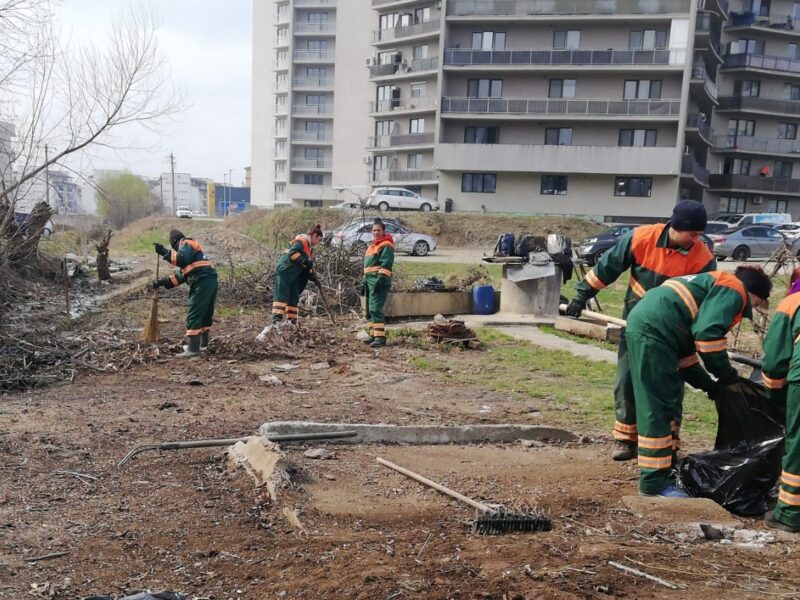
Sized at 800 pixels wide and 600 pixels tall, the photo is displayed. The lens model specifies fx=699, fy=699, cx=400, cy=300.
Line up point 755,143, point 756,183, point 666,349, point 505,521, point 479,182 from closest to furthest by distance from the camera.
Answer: point 505,521 → point 666,349 → point 479,182 → point 756,183 → point 755,143

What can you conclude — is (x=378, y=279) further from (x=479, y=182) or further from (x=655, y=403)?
(x=479, y=182)

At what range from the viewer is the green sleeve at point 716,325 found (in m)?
4.06

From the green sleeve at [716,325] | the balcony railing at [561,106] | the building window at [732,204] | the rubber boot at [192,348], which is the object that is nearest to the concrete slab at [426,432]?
the green sleeve at [716,325]

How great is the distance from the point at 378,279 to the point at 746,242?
63.0 ft

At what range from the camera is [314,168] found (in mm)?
60625

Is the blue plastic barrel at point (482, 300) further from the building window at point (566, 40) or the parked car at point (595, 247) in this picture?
the building window at point (566, 40)

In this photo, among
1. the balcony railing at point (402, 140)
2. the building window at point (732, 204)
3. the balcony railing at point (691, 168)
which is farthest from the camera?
the building window at point (732, 204)

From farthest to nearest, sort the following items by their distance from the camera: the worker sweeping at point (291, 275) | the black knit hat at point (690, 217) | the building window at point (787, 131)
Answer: the building window at point (787, 131) → the worker sweeping at point (291, 275) → the black knit hat at point (690, 217)

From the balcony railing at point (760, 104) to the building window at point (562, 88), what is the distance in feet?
42.5

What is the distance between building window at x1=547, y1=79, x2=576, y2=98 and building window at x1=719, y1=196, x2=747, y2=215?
15.0 metres

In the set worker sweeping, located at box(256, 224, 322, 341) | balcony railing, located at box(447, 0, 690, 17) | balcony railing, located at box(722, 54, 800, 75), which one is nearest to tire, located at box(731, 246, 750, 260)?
balcony railing, located at box(447, 0, 690, 17)

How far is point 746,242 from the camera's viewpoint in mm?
24875

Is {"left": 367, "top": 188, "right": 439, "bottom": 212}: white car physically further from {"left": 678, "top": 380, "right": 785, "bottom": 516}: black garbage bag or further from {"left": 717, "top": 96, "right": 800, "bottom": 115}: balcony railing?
{"left": 678, "top": 380, "right": 785, "bottom": 516}: black garbage bag

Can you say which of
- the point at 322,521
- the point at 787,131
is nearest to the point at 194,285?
the point at 322,521
